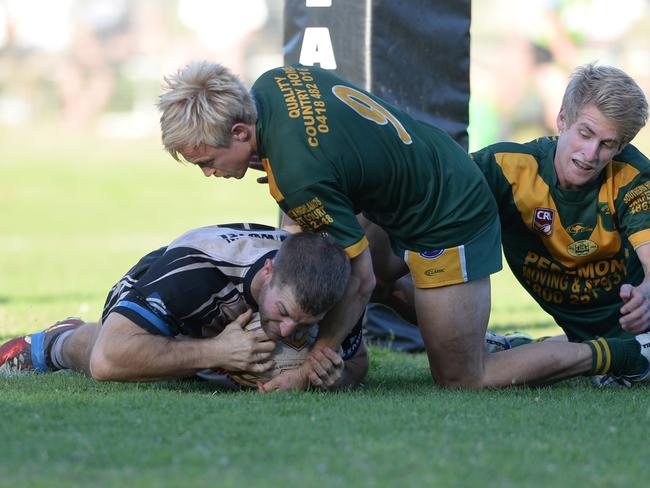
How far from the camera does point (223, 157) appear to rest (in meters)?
4.38

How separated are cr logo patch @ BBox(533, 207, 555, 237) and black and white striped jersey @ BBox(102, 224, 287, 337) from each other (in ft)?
4.41

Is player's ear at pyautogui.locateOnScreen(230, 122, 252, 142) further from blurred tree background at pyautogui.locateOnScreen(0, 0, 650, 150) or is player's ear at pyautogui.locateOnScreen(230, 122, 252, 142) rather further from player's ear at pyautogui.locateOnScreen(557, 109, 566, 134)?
blurred tree background at pyautogui.locateOnScreen(0, 0, 650, 150)

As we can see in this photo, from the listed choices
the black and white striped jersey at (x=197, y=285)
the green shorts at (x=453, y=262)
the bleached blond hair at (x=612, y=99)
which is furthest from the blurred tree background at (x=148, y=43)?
the black and white striped jersey at (x=197, y=285)

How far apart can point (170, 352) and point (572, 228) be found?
6.81 ft

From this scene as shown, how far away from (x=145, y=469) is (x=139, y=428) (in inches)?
21.9

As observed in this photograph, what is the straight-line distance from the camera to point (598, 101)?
4.90 meters

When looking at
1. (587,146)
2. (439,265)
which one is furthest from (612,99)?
(439,265)

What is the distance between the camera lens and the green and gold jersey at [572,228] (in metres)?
5.08

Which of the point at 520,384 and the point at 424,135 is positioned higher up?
the point at 424,135

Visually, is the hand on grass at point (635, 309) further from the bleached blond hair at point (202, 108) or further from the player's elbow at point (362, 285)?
the bleached blond hair at point (202, 108)


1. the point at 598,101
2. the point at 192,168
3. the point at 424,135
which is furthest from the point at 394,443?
the point at 192,168

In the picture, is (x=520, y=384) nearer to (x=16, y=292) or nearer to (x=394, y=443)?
(x=394, y=443)

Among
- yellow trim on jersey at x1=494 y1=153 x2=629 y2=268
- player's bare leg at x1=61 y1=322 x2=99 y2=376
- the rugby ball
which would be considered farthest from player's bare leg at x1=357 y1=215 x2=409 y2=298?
player's bare leg at x1=61 y1=322 x2=99 y2=376

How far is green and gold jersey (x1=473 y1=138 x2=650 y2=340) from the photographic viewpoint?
16.7 ft
